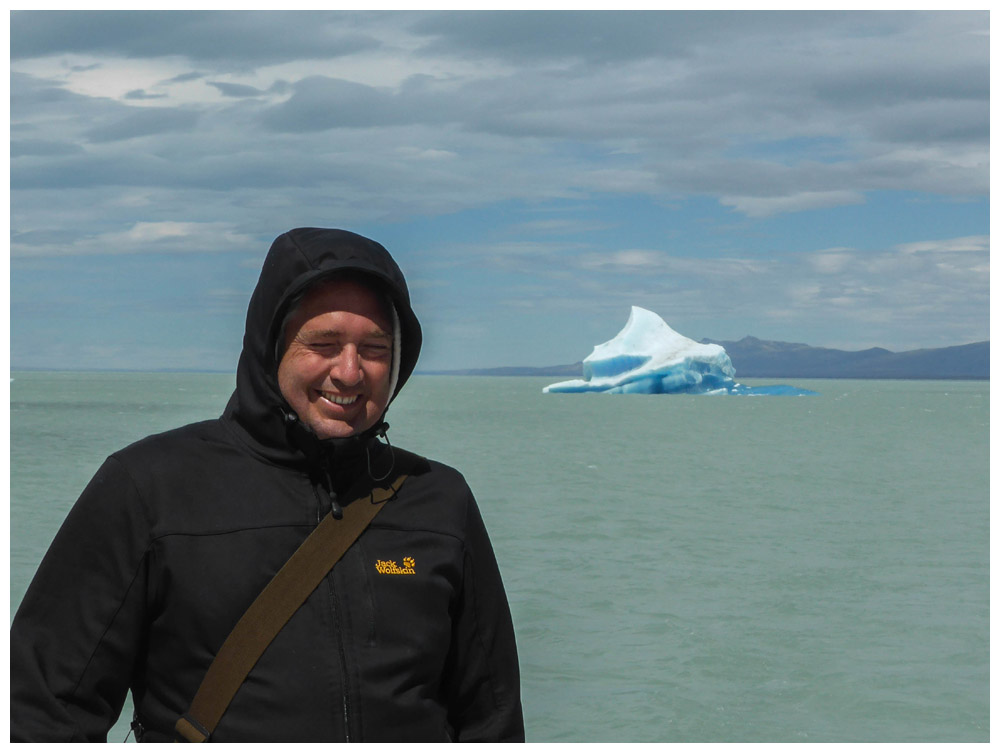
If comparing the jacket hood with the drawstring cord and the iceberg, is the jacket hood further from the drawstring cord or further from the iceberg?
the iceberg

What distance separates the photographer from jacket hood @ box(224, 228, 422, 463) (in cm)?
189

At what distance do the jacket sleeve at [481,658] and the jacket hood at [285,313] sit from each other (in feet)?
1.02

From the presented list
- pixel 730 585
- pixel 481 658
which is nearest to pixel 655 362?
pixel 730 585

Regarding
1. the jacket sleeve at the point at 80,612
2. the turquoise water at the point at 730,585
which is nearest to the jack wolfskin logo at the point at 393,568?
the jacket sleeve at the point at 80,612

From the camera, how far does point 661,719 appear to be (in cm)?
693

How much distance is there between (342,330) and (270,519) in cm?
34

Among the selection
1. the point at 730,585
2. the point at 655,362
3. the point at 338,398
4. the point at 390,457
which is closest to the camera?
the point at 338,398

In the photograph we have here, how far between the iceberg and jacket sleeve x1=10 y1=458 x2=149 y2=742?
5126 centimetres

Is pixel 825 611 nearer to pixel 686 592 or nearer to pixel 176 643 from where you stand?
pixel 686 592

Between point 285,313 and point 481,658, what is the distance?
0.72 m

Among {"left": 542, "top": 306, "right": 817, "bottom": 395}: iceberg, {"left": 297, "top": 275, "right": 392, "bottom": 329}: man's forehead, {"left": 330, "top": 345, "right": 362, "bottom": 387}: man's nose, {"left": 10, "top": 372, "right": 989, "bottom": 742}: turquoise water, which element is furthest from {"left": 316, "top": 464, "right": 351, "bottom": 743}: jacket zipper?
{"left": 542, "top": 306, "right": 817, "bottom": 395}: iceberg

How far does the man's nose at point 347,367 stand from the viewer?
192 centimetres

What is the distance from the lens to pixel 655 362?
53.2 meters

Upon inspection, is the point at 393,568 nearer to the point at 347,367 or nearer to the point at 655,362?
the point at 347,367
